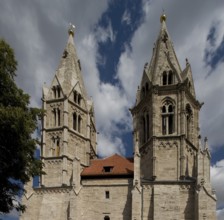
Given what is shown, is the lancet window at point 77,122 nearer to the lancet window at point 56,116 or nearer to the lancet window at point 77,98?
the lancet window at point 77,98

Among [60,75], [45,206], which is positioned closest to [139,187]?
[45,206]

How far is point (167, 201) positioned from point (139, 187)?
2.70 metres

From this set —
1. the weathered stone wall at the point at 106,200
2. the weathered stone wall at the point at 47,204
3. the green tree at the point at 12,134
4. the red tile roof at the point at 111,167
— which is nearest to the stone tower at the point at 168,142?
the red tile roof at the point at 111,167

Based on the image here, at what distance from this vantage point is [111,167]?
41.8 metres

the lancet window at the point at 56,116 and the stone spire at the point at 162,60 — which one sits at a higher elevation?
the stone spire at the point at 162,60

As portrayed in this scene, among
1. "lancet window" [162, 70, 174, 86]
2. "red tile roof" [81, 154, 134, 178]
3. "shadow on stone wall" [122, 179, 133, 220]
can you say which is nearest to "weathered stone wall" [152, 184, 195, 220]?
"shadow on stone wall" [122, 179, 133, 220]

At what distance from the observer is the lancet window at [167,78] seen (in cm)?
4226

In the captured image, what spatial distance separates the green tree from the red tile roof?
866 inches

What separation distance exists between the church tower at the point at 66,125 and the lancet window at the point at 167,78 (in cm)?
1062

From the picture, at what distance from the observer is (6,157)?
17.9m

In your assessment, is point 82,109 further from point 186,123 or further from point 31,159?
point 31,159

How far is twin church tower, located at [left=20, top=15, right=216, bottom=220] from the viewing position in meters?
36.6

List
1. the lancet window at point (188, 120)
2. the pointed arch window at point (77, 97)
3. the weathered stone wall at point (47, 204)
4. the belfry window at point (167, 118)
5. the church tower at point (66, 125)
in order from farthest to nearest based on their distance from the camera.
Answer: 1. the pointed arch window at point (77, 97)
2. the church tower at point (66, 125)
3. the lancet window at point (188, 120)
4. the belfry window at point (167, 118)
5. the weathered stone wall at point (47, 204)

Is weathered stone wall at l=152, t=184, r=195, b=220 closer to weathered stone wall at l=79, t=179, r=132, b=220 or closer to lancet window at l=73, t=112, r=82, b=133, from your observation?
weathered stone wall at l=79, t=179, r=132, b=220
